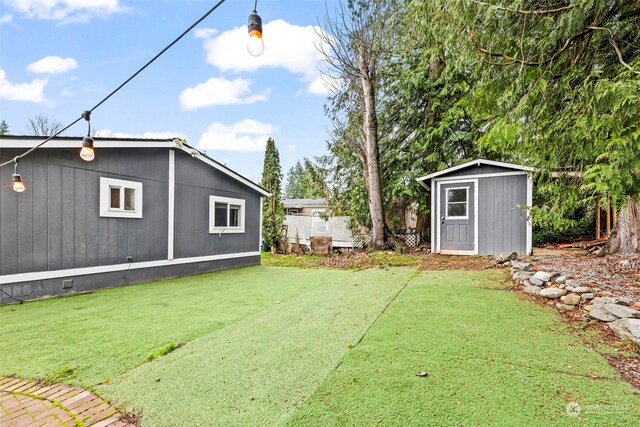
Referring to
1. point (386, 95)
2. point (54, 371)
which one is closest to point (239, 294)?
point (54, 371)

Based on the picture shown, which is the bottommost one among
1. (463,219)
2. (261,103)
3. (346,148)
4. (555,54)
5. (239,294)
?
(239,294)

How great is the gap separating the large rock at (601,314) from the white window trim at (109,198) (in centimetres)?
758

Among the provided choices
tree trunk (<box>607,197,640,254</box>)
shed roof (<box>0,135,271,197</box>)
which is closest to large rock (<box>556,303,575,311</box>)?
tree trunk (<box>607,197,640,254</box>)

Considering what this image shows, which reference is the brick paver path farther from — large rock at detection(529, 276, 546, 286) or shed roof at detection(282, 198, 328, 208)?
shed roof at detection(282, 198, 328, 208)

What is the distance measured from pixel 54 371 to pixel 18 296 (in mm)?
3444

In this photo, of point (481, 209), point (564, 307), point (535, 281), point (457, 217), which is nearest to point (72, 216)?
point (564, 307)

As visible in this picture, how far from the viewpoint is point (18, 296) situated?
4.78 meters

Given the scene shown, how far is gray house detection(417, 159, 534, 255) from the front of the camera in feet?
29.0

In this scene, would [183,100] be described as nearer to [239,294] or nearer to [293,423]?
[239,294]

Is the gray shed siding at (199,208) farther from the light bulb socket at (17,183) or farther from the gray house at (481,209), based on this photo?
the gray house at (481,209)

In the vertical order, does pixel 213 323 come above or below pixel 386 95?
below

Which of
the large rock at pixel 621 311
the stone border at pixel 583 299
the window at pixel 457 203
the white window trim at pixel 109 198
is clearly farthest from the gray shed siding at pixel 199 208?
the large rock at pixel 621 311

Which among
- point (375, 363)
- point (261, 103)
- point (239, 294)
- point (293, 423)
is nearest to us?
point (293, 423)

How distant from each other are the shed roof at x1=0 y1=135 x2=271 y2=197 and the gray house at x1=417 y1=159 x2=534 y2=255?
6235mm
